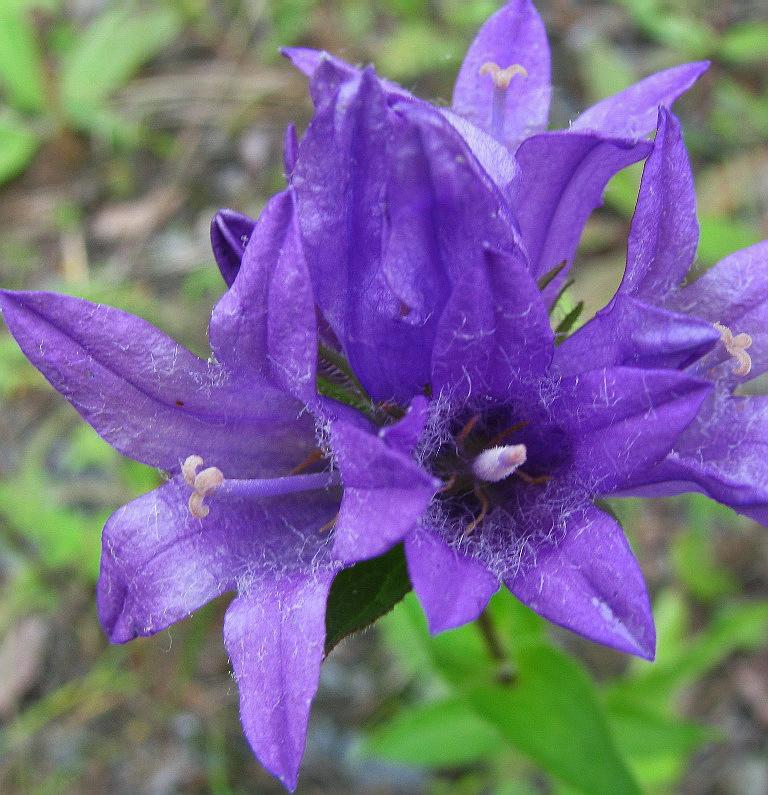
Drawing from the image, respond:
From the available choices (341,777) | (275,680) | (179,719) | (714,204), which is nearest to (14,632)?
(179,719)

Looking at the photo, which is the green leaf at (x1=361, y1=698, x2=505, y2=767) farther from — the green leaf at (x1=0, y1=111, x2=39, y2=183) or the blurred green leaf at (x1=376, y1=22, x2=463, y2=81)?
the green leaf at (x1=0, y1=111, x2=39, y2=183)

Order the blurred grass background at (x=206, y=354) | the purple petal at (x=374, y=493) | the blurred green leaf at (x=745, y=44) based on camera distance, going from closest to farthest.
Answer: the purple petal at (x=374, y=493)
the blurred grass background at (x=206, y=354)
the blurred green leaf at (x=745, y=44)

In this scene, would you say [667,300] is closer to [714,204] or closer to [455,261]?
[455,261]

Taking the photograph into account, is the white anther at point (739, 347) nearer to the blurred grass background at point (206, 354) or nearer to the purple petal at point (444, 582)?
the purple petal at point (444, 582)

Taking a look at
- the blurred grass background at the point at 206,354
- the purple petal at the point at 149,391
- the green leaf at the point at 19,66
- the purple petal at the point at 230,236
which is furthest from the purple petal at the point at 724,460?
the green leaf at the point at 19,66

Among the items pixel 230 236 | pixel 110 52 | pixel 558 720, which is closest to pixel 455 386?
pixel 230 236

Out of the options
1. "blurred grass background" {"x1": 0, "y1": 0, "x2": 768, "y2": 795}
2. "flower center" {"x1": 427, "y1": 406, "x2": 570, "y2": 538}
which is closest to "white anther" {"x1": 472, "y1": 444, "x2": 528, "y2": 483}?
"flower center" {"x1": 427, "y1": 406, "x2": 570, "y2": 538}

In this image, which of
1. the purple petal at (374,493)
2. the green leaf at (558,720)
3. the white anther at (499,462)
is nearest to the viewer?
the purple petal at (374,493)
